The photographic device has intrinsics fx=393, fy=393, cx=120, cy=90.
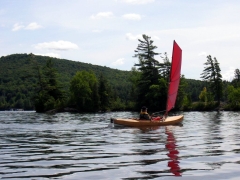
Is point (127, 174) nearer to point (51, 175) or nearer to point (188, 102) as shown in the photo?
point (51, 175)

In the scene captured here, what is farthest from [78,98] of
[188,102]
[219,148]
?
[219,148]

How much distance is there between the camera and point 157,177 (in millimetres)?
9023

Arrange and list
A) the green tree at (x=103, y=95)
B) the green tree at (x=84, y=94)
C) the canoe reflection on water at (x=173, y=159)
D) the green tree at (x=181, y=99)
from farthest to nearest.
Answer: the green tree at (x=103, y=95) < the green tree at (x=84, y=94) < the green tree at (x=181, y=99) < the canoe reflection on water at (x=173, y=159)

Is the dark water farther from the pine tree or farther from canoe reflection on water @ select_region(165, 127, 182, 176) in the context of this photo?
the pine tree

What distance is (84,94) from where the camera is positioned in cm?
8812

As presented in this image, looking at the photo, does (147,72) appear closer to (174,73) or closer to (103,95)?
(103,95)

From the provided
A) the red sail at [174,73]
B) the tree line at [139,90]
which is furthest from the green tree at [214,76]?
the red sail at [174,73]

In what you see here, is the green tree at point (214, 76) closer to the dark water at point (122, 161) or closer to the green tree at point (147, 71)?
the green tree at point (147, 71)

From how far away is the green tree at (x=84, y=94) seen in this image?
288 feet

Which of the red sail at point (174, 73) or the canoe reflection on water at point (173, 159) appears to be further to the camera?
the red sail at point (174, 73)

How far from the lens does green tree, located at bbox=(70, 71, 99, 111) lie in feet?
288

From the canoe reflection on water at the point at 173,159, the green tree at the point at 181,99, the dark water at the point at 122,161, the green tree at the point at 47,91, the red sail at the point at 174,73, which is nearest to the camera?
the dark water at the point at 122,161

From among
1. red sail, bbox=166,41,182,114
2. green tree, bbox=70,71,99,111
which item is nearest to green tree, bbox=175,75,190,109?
green tree, bbox=70,71,99,111

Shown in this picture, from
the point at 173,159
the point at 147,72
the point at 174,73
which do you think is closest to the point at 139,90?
the point at 147,72
